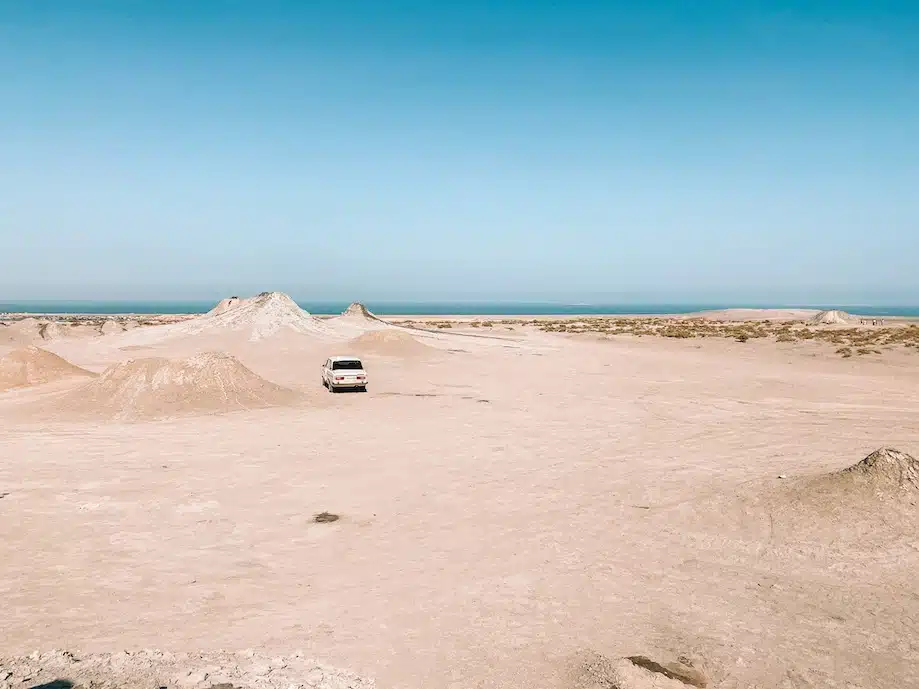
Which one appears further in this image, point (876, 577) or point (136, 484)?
point (136, 484)

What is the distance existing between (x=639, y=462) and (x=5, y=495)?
638 inches

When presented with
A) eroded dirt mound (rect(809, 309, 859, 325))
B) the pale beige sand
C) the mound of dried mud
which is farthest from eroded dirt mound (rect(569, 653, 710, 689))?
eroded dirt mound (rect(809, 309, 859, 325))

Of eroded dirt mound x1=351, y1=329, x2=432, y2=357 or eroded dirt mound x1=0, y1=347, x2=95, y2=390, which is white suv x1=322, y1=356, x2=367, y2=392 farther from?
eroded dirt mound x1=351, y1=329, x2=432, y2=357

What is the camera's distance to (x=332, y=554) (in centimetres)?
1114

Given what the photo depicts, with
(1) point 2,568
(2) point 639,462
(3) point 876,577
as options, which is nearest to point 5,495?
(1) point 2,568

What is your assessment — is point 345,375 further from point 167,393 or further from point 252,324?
point 252,324

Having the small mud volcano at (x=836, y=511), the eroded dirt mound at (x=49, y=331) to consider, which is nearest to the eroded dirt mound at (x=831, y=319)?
the small mud volcano at (x=836, y=511)

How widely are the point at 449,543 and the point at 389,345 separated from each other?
39249mm

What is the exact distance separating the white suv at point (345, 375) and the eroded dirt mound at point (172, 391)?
251 cm

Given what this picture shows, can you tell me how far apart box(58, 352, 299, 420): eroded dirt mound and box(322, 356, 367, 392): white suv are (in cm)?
251

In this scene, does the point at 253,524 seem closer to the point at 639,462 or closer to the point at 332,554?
the point at 332,554

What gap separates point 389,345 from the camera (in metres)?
50.4

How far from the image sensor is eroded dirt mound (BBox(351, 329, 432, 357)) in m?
49.6

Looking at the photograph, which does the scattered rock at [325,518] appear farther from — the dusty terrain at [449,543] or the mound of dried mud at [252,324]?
the mound of dried mud at [252,324]
